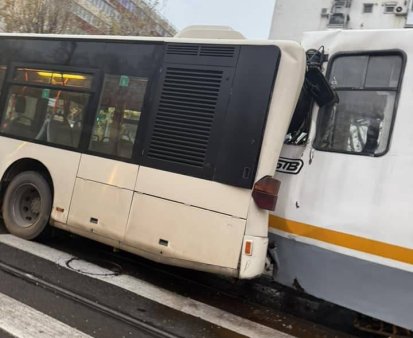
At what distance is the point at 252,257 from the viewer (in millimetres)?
4930

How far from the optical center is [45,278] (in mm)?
5438

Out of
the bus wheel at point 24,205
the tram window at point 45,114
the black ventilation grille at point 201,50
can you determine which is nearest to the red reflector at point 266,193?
the black ventilation grille at point 201,50

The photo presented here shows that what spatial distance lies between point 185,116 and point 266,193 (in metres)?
1.27

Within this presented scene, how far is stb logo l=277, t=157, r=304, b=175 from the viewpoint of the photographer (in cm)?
524

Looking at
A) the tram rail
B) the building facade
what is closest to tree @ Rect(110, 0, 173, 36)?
the building facade

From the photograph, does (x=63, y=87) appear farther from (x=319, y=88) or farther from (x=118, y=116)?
(x=319, y=88)

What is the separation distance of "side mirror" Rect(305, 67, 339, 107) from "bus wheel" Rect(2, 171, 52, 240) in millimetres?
3625

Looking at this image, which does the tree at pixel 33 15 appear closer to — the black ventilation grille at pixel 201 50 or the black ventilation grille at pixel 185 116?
the black ventilation grille at pixel 201 50

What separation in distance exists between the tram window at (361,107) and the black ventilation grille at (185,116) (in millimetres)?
1167

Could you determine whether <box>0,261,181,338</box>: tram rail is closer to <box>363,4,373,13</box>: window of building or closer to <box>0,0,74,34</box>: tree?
<box>0,0,74,34</box>: tree

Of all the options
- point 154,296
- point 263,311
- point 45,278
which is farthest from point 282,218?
point 45,278

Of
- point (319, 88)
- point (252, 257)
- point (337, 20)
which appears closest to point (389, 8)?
point (337, 20)

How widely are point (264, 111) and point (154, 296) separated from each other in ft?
7.59

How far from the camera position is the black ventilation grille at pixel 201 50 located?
5289mm
